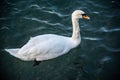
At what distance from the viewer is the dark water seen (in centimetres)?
620

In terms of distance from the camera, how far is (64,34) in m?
7.42

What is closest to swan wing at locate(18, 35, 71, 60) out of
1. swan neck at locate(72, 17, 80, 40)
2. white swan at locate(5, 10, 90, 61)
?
white swan at locate(5, 10, 90, 61)

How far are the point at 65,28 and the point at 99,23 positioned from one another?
1.08 m

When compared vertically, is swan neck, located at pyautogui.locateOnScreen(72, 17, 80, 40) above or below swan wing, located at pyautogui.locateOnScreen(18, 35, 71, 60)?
above

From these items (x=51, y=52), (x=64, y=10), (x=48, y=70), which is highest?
(x=64, y=10)

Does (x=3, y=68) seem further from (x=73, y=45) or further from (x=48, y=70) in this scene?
(x=73, y=45)

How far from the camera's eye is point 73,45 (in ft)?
22.3

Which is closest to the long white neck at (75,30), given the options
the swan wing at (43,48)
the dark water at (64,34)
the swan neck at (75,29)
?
the swan neck at (75,29)

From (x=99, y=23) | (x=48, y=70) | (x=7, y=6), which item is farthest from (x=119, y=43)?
(x=7, y=6)

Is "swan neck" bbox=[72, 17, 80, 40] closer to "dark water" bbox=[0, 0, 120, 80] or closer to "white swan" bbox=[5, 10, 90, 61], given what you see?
"white swan" bbox=[5, 10, 90, 61]

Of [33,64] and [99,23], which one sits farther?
[99,23]

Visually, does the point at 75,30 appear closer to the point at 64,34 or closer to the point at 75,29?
the point at 75,29

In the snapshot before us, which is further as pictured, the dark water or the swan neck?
the swan neck

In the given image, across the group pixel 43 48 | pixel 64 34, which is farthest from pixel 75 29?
pixel 43 48
